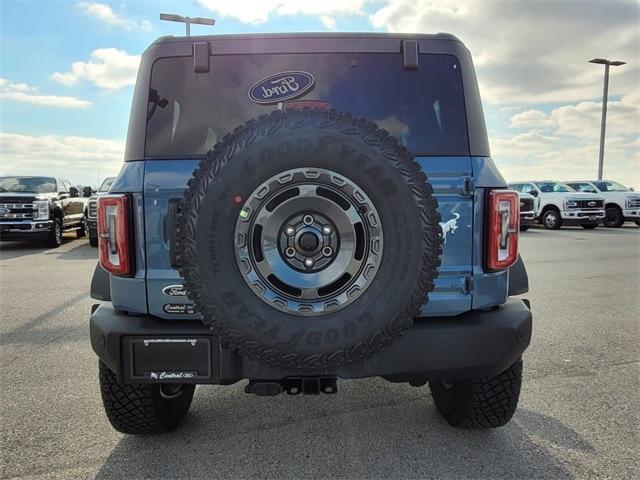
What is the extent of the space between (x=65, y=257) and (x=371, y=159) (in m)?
10.9

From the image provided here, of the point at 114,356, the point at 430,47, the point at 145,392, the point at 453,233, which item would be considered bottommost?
the point at 145,392

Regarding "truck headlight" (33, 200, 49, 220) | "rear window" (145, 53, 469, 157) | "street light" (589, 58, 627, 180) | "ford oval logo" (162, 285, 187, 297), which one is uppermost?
"street light" (589, 58, 627, 180)

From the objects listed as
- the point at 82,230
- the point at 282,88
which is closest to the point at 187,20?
the point at 82,230

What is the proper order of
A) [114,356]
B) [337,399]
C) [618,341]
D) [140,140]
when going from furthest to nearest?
[618,341] < [337,399] < [140,140] < [114,356]

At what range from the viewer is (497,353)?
2240 mm

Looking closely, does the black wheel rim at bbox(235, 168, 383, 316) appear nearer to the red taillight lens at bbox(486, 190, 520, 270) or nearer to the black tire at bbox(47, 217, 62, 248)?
the red taillight lens at bbox(486, 190, 520, 270)

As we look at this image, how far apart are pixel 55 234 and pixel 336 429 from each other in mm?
12144

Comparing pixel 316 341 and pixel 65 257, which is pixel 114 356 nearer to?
pixel 316 341

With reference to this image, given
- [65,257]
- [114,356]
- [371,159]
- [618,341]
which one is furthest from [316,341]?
[65,257]

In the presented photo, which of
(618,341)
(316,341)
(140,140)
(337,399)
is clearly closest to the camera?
(316,341)

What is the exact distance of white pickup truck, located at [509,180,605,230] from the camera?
63.2 ft

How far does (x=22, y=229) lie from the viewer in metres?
12.4

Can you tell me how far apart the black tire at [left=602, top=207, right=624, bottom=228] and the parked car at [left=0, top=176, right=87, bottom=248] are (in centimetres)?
1926

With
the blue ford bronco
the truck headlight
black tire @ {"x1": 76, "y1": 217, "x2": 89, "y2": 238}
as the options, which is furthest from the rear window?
black tire @ {"x1": 76, "y1": 217, "x2": 89, "y2": 238}
